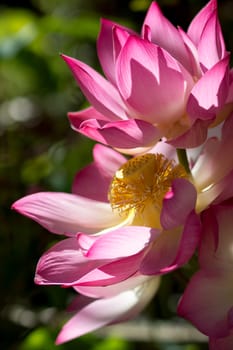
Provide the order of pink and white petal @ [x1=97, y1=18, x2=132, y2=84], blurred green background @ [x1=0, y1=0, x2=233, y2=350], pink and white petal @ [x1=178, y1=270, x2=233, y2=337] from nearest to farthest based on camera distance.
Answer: pink and white petal @ [x1=178, y1=270, x2=233, y2=337] → pink and white petal @ [x1=97, y1=18, x2=132, y2=84] → blurred green background @ [x1=0, y1=0, x2=233, y2=350]

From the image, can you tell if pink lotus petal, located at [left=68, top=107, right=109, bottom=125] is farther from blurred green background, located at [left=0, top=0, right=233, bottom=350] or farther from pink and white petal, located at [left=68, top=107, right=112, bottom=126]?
blurred green background, located at [left=0, top=0, right=233, bottom=350]

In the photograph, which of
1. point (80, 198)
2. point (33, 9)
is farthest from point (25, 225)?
point (33, 9)

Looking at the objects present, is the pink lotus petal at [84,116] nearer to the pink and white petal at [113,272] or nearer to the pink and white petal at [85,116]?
the pink and white petal at [85,116]

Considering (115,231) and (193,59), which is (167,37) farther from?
(115,231)

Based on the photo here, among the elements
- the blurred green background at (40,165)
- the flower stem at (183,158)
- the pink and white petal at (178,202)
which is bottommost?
the blurred green background at (40,165)

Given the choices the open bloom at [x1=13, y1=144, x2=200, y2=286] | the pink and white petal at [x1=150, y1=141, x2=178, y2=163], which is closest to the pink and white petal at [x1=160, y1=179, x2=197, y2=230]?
the open bloom at [x1=13, y1=144, x2=200, y2=286]

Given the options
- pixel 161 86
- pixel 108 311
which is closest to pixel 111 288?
pixel 108 311

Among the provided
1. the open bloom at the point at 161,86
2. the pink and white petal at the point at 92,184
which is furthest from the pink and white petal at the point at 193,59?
the pink and white petal at the point at 92,184
